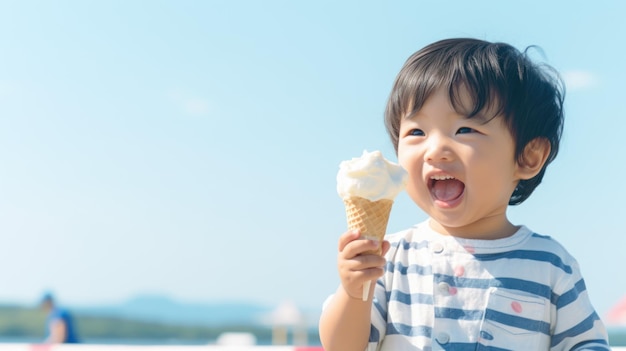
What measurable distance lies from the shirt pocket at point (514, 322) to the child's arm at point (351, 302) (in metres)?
0.32

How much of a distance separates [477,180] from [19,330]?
3976 cm

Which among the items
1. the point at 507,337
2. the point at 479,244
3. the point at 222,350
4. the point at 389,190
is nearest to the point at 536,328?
the point at 507,337

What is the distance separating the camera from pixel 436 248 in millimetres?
2186

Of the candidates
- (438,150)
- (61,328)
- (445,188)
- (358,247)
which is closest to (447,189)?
(445,188)

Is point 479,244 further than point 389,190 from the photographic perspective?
Yes

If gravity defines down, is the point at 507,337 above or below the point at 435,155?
below

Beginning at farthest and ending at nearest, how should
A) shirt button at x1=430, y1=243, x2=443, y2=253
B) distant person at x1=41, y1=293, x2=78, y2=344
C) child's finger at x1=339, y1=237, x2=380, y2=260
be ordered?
distant person at x1=41, y1=293, x2=78, y2=344 < shirt button at x1=430, y1=243, x2=443, y2=253 < child's finger at x1=339, y1=237, x2=380, y2=260

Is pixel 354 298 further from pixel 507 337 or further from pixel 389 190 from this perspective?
pixel 507 337

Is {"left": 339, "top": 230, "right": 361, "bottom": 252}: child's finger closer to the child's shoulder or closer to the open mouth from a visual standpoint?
the open mouth

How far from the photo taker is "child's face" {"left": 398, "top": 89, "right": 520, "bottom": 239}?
2.05m

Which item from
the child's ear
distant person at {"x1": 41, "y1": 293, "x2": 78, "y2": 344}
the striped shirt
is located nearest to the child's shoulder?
the striped shirt

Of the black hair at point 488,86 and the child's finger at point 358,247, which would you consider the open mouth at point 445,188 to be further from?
the child's finger at point 358,247

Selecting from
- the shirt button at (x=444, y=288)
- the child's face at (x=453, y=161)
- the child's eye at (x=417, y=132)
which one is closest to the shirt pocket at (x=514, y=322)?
the shirt button at (x=444, y=288)

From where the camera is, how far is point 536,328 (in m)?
2.08
